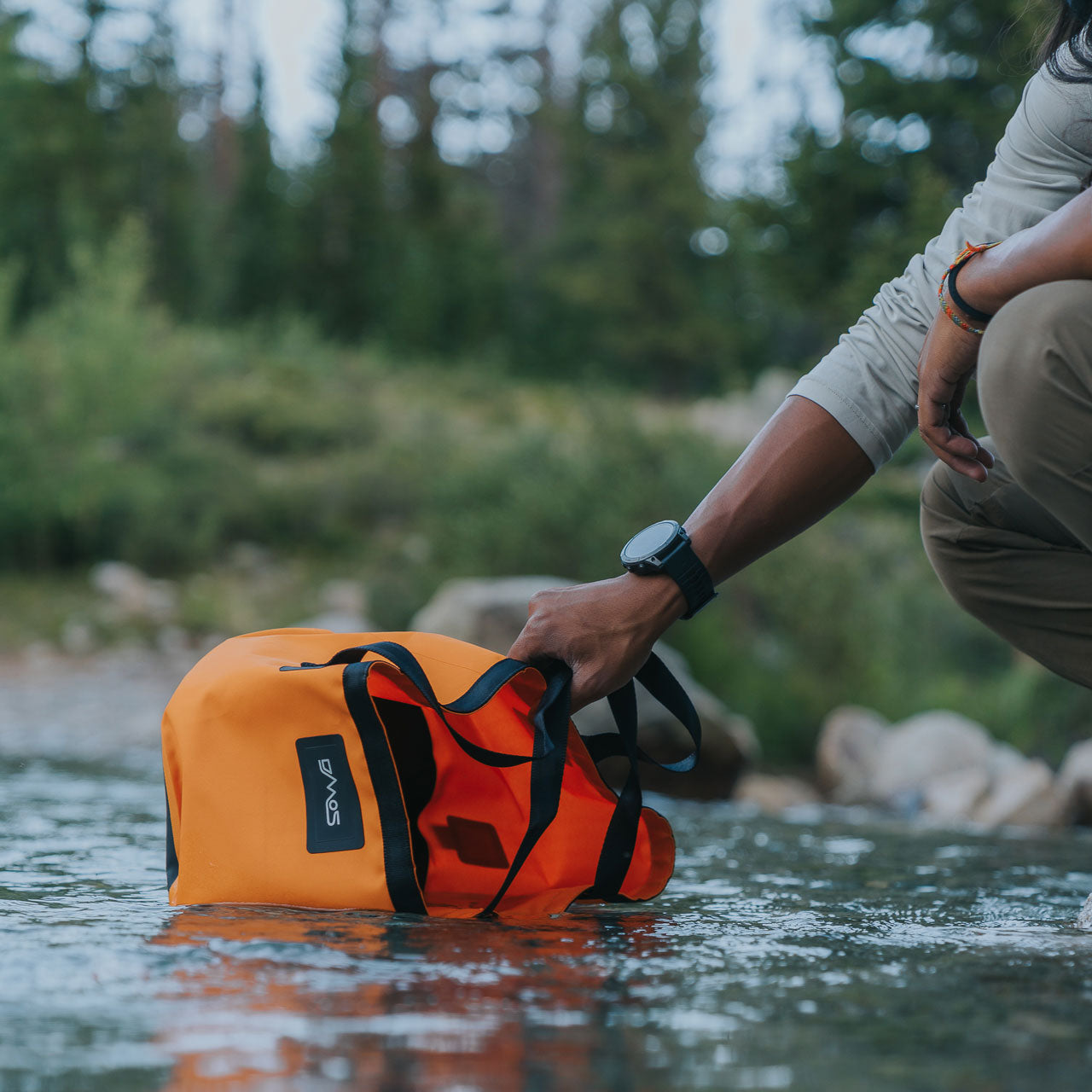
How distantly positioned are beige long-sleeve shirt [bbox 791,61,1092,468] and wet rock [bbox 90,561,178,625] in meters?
8.73

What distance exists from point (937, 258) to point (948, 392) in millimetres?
273

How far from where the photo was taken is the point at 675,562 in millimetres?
1685

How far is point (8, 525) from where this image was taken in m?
10.9

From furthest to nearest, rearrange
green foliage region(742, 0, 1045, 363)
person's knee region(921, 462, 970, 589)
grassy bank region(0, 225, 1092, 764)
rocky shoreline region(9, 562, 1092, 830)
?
green foliage region(742, 0, 1045, 363)
grassy bank region(0, 225, 1092, 764)
rocky shoreline region(9, 562, 1092, 830)
person's knee region(921, 462, 970, 589)

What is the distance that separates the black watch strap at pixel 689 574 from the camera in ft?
5.52

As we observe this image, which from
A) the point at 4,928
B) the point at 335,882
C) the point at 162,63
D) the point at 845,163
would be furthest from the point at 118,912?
the point at 162,63

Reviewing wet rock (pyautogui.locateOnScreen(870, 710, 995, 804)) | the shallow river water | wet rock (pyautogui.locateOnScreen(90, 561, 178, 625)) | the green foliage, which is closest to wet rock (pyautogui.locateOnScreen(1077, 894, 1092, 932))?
the shallow river water

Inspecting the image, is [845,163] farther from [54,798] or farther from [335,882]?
[335,882]

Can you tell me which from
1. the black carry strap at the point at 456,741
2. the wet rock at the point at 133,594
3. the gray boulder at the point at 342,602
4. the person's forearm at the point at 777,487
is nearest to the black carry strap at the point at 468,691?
the black carry strap at the point at 456,741

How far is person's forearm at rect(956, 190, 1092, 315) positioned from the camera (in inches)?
59.1

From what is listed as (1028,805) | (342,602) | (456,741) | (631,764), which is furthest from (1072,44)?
(342,602)

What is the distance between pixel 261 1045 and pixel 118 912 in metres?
0.68

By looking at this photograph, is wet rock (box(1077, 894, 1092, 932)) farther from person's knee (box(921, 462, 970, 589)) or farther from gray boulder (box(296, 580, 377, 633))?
gray boulder (box(296, 580, 377, 633))

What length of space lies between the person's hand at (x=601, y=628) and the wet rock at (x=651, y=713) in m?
2.67
